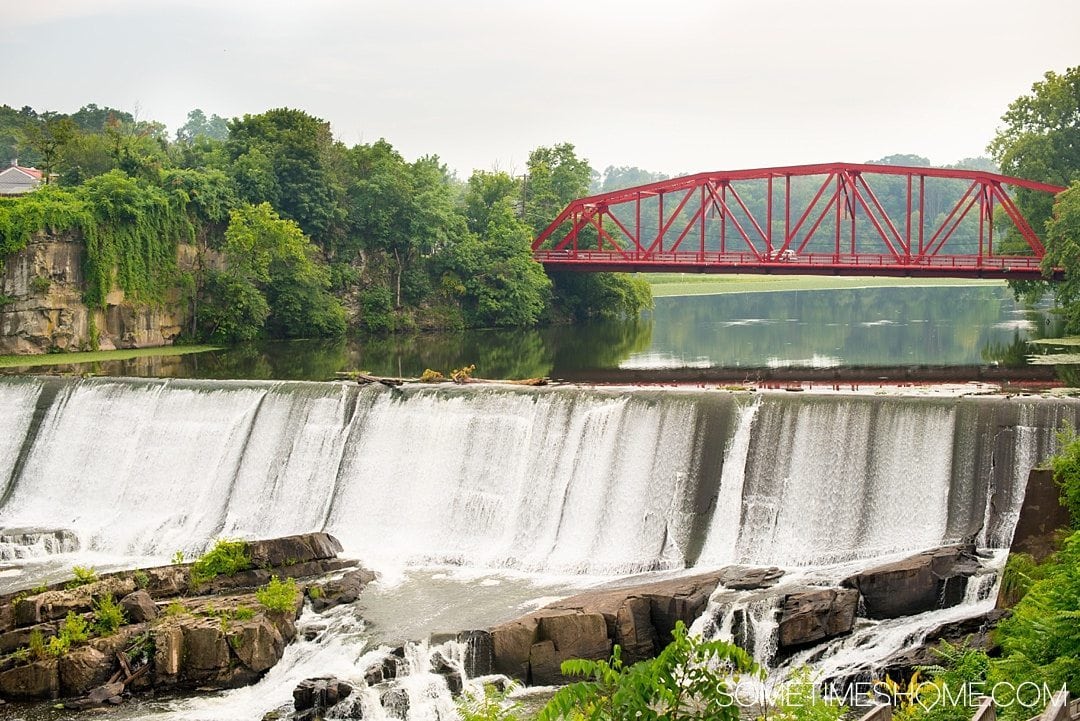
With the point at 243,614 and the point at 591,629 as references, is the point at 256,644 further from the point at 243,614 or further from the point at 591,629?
the point at 591,629

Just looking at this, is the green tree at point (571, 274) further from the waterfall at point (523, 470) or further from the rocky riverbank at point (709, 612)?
the rocky riverbank at point (709, 612)

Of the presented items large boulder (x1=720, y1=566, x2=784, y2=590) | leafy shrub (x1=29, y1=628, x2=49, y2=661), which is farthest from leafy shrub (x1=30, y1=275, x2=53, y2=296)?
large boulder (x1=720, y1=566, x2=784, y2=590)

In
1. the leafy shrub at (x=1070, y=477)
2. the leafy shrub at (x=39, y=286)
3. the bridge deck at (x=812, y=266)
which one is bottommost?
the leafy shrub at (x=1070, y=477)

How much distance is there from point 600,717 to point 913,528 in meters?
14.8

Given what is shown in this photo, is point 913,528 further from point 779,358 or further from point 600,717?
point 779,358

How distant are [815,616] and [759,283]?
240 feet

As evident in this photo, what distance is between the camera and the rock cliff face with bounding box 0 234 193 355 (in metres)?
42.4

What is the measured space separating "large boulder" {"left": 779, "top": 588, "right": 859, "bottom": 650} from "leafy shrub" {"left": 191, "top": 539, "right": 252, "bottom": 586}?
29.0ft

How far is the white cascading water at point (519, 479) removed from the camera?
20.5 m

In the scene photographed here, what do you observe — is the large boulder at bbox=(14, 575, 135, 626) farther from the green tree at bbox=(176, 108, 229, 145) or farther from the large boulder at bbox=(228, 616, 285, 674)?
the green tree at bbox=(176, 108, 229, 145)

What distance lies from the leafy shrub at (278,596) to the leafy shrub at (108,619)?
2022 mm

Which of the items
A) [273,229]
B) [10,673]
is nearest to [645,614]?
[10,673]

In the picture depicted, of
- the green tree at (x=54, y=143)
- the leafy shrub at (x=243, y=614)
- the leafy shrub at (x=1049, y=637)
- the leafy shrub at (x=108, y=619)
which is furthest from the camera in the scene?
the green tree at (x=54, y=143)

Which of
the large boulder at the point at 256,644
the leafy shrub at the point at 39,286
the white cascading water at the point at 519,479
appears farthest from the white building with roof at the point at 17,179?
the large boulder at the point at 256,644
